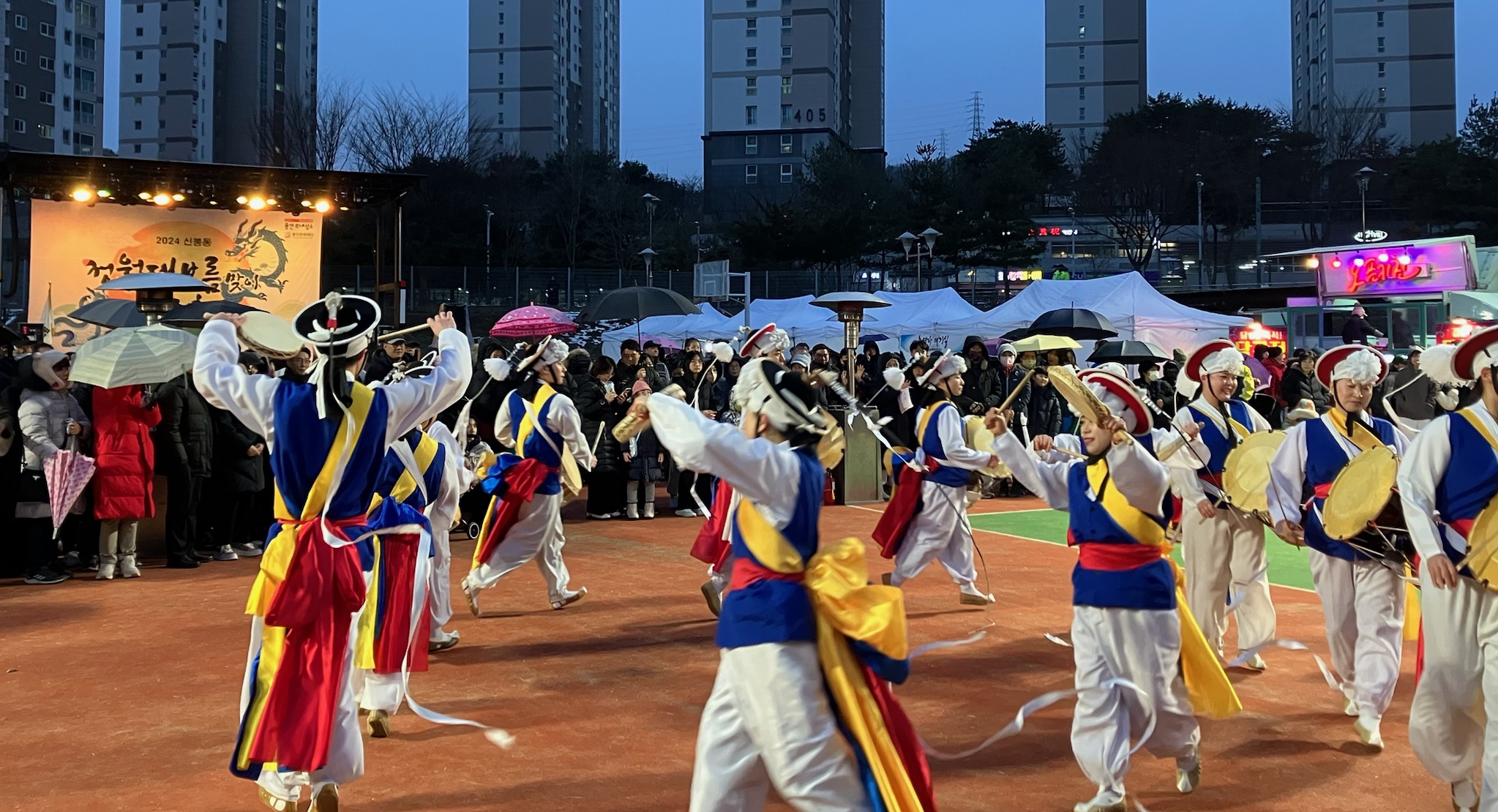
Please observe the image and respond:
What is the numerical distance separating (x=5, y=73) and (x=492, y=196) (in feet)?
118

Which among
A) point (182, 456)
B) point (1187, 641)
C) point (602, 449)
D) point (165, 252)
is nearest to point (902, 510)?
point (1187, 641)

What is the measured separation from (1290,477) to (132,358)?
7866mm

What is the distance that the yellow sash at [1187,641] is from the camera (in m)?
4.86

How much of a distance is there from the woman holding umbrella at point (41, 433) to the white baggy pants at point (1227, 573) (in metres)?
8.35

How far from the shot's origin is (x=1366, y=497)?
5227 mm

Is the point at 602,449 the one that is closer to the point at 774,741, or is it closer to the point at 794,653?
the point at 794,653

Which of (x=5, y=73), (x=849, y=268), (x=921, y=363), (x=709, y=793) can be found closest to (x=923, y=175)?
(x=849, y=268)

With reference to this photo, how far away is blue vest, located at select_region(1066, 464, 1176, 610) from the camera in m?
4.83

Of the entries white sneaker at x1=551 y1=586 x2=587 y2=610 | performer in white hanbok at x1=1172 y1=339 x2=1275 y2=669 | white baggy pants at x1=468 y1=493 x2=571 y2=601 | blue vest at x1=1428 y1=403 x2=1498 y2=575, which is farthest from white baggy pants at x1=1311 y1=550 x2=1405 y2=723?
white sneaker at x1=551 y1=586 x2=587 y2=610

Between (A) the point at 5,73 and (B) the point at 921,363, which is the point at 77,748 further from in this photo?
(A) the point at 5,73

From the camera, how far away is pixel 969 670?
7004 millimetres

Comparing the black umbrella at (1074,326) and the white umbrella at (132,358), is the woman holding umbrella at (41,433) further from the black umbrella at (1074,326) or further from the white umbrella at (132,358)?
the black umbrella at (1074,326)

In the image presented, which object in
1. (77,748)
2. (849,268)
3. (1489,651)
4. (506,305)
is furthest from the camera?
(849,268)

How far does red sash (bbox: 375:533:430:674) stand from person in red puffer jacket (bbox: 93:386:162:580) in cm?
505
